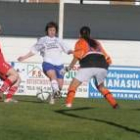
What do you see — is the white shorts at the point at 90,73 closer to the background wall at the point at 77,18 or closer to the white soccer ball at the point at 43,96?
the white soccer ball at the point at 43,96

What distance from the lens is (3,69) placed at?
15.5 m

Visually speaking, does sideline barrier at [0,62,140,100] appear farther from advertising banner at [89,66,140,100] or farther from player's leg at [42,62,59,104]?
player's leg at [42,62,59,104]

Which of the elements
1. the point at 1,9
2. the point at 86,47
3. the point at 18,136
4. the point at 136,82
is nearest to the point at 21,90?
the point at 136,82

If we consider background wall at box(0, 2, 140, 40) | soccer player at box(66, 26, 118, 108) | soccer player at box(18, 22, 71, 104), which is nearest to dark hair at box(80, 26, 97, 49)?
soccer player at box(66, 26, 118, 108)

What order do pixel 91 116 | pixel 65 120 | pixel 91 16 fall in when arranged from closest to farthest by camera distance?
pixel 65 120
pixel 91 116
pixel 91 16

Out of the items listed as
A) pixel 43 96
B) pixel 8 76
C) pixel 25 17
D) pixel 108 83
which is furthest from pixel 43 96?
pixel 25 17

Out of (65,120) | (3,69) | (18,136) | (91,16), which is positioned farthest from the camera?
(91,16)

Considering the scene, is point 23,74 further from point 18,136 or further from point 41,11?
point 18,136

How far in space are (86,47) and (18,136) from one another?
181 inches

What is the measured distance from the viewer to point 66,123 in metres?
11.6

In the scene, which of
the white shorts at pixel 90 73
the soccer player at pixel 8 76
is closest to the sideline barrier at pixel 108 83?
the soccer player at pixel 8 76

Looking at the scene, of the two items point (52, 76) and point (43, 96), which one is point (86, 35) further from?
point (43, 96)

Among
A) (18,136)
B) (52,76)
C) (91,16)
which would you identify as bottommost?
(18,136)

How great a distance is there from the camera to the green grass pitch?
10320 millimetres
